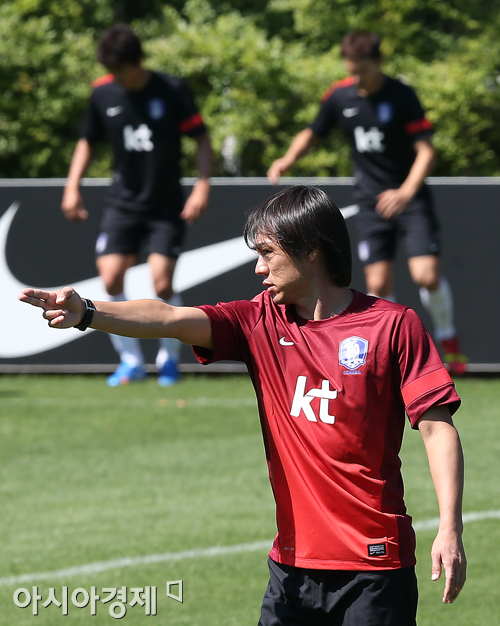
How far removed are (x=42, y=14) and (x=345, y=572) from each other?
2355 centimetres

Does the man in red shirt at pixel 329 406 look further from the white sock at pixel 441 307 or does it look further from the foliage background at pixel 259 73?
the foliage background at pixel 259 73

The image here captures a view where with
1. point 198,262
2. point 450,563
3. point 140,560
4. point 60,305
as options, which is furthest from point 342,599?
point 198,262

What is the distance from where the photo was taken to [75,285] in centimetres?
991

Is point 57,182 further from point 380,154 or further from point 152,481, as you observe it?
point 152,481

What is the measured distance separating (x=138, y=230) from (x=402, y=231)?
90.6 inches

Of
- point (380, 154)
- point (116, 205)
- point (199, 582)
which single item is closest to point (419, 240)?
point (380, 154)

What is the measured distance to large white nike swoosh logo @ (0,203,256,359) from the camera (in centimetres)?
983

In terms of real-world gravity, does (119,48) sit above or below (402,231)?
above

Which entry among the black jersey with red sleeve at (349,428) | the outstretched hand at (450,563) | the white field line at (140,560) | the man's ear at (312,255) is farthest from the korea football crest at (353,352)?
the white field line at (140,560)

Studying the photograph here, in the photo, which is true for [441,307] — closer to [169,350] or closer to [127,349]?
[169,350]

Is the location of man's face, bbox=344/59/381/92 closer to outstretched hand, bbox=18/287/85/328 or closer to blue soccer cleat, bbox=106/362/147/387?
blue soccer cleat, bbox=106/362/147/387

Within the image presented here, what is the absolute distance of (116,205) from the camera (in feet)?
30.6

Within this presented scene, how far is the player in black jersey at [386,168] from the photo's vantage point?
29.1 feet

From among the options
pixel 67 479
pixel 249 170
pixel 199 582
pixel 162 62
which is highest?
pixel 199 582
